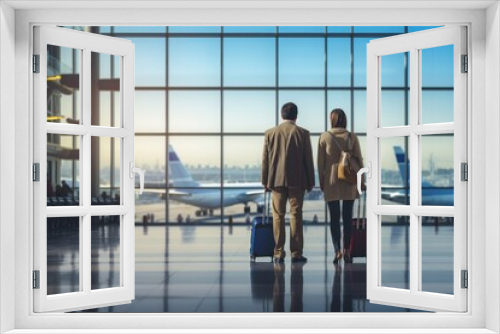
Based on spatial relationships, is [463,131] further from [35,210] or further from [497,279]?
[35,210]

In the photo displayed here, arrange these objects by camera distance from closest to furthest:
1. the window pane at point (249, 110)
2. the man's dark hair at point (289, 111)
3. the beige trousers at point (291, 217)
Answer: the beige trousers at point (291, 217)
the man's dark hair at point (289, 111)
the window pane at point (249, 110)

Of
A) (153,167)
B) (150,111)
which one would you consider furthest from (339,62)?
(153,167)

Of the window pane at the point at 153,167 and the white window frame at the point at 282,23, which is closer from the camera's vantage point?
the white window frame at the point at 282,23

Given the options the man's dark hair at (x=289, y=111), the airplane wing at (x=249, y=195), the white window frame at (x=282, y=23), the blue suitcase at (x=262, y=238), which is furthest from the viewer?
the airplane wing at (x=249, y=195)

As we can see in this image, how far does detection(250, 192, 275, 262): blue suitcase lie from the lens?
730cm

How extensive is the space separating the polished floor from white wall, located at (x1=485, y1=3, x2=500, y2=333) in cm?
79

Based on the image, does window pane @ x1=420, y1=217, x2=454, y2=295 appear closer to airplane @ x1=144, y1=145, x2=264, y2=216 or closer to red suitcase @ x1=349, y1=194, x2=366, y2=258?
red suitcase @ x1=349, y1=194, x2=366, y2=258

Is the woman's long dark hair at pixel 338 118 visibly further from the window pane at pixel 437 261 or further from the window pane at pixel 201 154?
the window pane at pixel 201 154

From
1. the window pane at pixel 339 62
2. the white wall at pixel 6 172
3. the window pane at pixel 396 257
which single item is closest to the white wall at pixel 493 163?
the window pane at pixel 396 257

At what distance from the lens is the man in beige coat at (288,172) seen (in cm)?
694

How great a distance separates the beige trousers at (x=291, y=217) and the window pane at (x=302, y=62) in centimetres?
692

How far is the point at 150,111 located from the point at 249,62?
2306 mm

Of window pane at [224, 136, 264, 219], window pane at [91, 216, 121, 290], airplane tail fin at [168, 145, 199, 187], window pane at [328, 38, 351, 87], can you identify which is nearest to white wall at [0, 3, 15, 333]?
window pane at [91, 216, 121, 290]

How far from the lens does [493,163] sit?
12.4ft
